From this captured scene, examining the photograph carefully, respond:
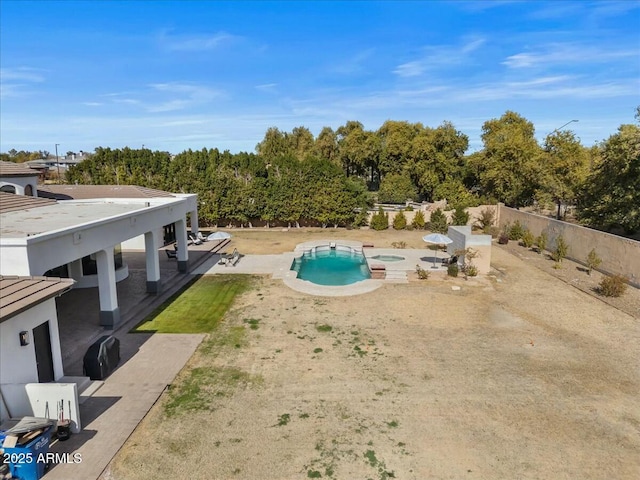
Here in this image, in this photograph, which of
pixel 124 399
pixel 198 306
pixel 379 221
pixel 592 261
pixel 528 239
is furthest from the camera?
pixel 379 221

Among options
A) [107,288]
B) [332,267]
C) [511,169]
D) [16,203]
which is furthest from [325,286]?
[511,169]

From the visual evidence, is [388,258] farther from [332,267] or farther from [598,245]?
[598,245]

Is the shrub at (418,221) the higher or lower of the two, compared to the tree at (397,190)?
lower

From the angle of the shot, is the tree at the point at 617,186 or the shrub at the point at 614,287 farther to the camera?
the tree at the point at 617,186

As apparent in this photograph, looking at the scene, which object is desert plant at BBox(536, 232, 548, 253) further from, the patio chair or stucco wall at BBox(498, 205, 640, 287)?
the patio chair

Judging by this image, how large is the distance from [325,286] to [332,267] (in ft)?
17.0

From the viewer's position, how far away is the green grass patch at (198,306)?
16266 mm

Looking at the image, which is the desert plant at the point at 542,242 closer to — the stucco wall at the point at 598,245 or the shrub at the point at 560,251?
the stucco wall at the point at 598,245

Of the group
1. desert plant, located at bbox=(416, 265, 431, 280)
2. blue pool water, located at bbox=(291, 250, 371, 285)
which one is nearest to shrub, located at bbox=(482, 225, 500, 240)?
blue pool water, located at bbox=(291, 250, 371, 285)

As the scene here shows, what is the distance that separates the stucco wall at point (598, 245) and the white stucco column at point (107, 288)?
24.5m

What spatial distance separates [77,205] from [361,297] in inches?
560

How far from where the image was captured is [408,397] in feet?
37.3

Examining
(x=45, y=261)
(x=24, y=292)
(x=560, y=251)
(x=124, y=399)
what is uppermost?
(x=45, y=261)

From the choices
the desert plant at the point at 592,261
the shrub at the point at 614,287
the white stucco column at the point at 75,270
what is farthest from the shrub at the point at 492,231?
the white stucco column at the point at 75,270
